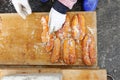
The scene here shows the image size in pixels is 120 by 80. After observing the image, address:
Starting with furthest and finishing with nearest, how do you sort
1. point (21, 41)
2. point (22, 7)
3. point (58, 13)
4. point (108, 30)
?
1. point (108, 30)
2. point (21, 41)
3. point (22, 7)
4. point (58, 13)

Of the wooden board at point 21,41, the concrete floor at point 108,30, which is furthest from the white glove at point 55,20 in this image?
the concrete floor at point 108,30

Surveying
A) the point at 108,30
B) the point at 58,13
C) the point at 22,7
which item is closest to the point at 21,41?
the point at 22,7

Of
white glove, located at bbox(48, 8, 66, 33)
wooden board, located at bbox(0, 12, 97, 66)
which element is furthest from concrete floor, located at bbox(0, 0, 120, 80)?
white glove, located at bbox(48, 8, 66, 33)

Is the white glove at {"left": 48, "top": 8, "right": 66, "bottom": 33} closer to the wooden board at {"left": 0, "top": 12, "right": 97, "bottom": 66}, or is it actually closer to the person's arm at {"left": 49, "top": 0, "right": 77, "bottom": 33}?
the person's arm at {"left": 49, "top": 0, "right": 77, "bottom": 33}

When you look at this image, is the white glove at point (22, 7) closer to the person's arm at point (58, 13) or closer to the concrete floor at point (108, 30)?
the person's arm at point (58, 13)

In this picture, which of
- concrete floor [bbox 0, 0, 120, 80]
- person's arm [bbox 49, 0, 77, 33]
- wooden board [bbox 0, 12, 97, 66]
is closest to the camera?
person's arm [bbox 49, 0, 77, 33]

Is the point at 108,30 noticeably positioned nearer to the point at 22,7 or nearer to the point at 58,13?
the point at 58,13
